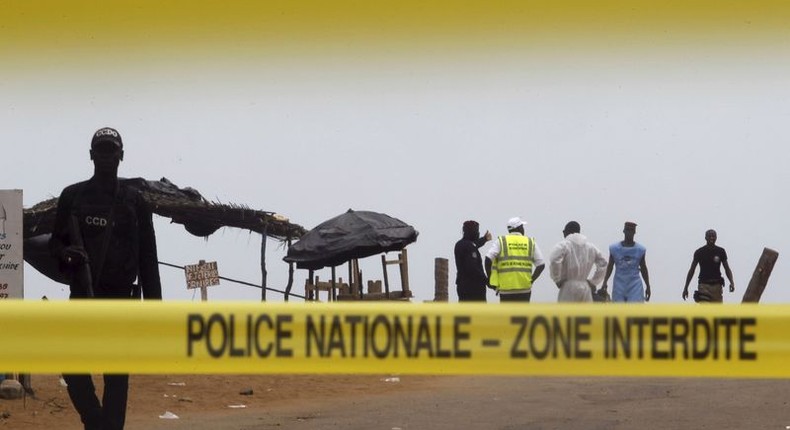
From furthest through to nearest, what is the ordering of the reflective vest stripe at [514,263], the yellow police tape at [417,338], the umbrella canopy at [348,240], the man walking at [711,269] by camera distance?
the umbrella canopy at [348,240], the man walking at [711,269], the reflective vest stripe at [514,263], the yellow police tape at [417,338]

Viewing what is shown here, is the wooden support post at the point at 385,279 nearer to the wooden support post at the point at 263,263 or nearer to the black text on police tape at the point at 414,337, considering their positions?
the wooden support post at the point at 263,263

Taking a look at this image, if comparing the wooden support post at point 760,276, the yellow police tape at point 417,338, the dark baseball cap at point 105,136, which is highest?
the dark baseball cap at point 105,136

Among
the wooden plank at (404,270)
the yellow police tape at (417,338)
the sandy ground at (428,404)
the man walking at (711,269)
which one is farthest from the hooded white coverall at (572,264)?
the wooden plank at (404,270)

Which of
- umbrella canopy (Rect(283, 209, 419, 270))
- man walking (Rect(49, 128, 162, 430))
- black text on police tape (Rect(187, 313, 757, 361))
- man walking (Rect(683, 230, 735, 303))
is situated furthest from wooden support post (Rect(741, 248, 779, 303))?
black text on police tape (Rect(187, 313, 757, 361))

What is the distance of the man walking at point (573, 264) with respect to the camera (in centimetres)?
1258

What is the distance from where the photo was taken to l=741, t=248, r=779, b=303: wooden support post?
15.2 m

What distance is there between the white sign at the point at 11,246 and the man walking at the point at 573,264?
4.98m

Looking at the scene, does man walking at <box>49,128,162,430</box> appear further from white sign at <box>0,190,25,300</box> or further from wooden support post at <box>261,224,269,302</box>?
wooden support post at <box>261,224,269,302</box>

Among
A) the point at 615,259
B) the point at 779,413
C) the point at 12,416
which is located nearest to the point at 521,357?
the point at 779,413

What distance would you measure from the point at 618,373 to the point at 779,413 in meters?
4.77

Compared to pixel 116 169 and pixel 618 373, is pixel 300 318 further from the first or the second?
pixel 116 169

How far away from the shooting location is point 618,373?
18.9 feet

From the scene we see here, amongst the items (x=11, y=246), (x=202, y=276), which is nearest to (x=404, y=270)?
(x=202, y=276)

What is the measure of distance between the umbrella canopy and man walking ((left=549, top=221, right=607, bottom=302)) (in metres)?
9.92
